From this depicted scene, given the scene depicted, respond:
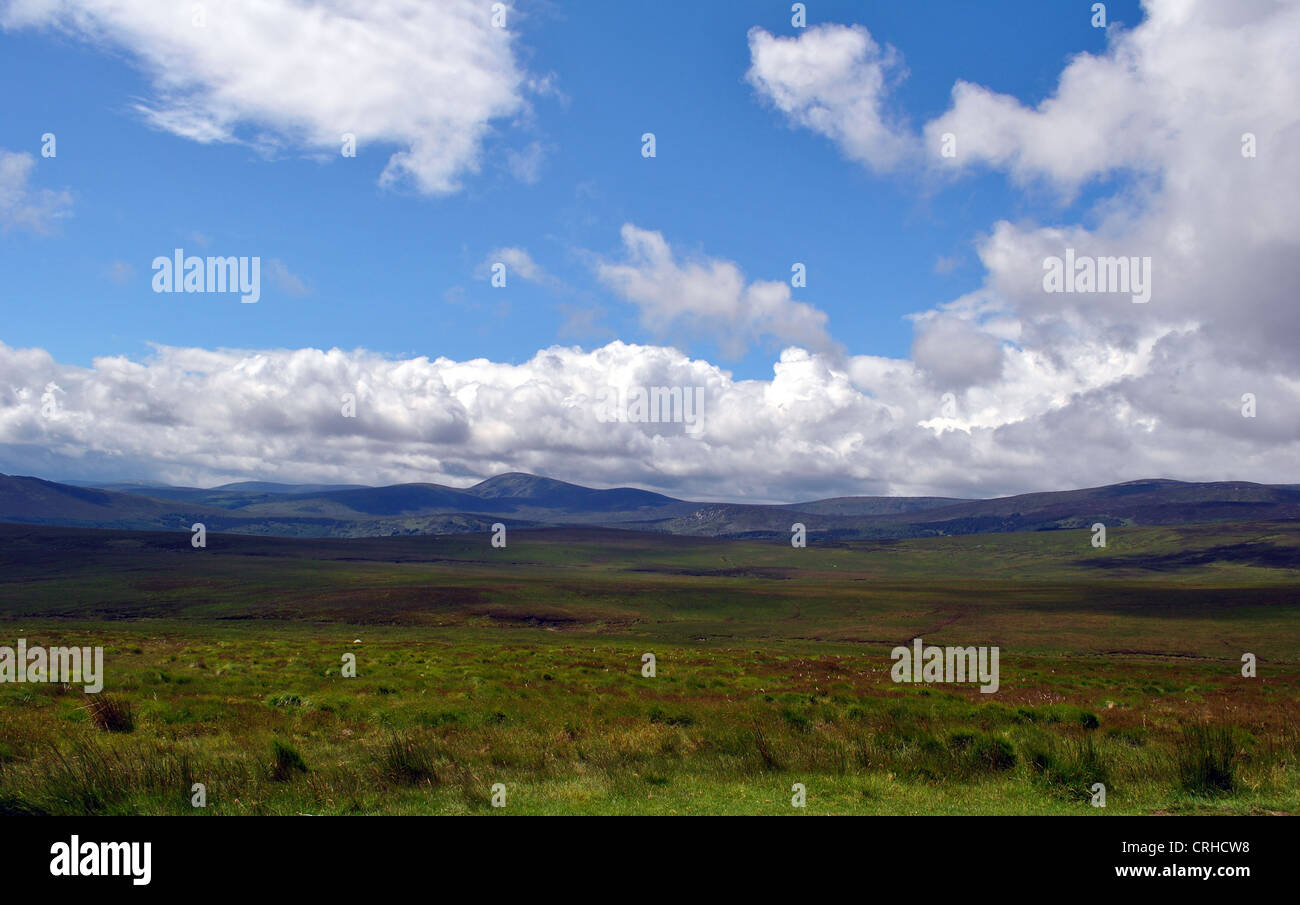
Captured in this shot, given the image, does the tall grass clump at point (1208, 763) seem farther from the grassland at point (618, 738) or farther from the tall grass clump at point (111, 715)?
the tall grass clump at point (111, 715)

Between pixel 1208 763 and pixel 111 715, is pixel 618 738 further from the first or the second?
pixel 111 715

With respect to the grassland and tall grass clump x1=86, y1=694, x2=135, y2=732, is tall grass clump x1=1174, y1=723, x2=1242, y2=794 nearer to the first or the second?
the grassland

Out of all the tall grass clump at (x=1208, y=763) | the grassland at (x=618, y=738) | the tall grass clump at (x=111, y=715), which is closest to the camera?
the grassland at (x=618, y=738)

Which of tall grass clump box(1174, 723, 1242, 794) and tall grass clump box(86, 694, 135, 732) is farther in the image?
tall grass clump box(86, 694, 135, 732)

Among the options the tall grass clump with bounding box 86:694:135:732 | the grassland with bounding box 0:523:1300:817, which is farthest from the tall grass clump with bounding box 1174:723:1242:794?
Result: the tall grass clump with bounding box 86:694:135:732

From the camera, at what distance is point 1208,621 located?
108m

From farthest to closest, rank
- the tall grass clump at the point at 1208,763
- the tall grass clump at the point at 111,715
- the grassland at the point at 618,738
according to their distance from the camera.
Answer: the tall grass clump at the point at 111,715, the tall grass clump at the point at 1208,763, the grassland at the point at 618,738

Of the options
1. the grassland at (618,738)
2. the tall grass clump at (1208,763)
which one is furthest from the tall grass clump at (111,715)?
the tall grass clump at (1208,763)

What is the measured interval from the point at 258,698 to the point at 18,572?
199031 millimetres

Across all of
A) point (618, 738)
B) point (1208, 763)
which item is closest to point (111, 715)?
point (618, 738)

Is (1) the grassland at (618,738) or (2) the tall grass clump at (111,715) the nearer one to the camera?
(1) the grassland at (618,738)

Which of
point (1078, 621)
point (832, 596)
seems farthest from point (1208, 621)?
point (832, 596)

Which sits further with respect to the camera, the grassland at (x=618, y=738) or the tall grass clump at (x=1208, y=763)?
the tall grass clump at (x=1208, y=763)
